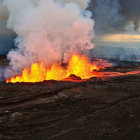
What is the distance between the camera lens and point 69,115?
838cm

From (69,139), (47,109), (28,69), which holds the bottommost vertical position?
(69,139)

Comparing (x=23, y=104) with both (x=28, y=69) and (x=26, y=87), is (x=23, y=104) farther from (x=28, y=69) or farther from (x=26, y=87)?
(x=28, y=69)

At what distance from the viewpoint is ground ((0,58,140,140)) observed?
6375 mm

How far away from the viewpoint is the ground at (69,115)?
6.38 metres

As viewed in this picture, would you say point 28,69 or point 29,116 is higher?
point 28,69

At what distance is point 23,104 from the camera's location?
33.4ft

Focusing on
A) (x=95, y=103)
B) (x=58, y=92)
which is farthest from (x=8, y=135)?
(x=58, y=92)

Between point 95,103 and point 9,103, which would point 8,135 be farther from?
point 95,103

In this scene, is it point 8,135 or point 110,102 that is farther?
point 110,102

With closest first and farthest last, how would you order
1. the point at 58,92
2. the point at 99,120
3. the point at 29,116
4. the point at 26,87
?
1. the point at 99,120
2. the point at 29,116
3. the point at 58,92
4. the point at 26,87

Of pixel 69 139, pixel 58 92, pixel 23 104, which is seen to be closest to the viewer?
pixel 69 139

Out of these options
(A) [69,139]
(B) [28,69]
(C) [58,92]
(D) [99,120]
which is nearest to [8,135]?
(A) [69,139]

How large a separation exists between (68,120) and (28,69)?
1275cm

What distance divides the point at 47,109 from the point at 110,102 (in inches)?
176
